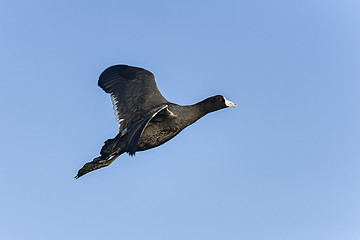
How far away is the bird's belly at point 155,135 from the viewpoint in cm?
1079

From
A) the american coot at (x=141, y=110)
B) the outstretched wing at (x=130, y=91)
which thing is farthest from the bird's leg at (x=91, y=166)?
the outstretched wing at (x=130, y=91)

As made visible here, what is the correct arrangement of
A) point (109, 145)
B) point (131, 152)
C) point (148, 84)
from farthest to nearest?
1. point (148, 84)
2. point (109, 145)
3. point (131, 152)

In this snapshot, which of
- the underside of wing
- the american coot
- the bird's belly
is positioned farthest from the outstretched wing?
the underside of wing

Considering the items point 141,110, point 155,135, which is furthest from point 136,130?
point 141,110

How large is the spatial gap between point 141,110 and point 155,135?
2.45 ft

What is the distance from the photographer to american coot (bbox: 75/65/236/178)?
1079 cm

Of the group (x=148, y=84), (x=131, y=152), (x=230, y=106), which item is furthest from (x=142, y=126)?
(x=230, y=106)

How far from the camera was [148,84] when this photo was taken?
1169 cm

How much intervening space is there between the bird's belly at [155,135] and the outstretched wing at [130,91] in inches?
17.0

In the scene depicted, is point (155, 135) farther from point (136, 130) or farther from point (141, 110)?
point (136, 130)

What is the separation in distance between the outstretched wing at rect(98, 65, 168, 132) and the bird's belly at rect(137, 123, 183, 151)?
0.43 m

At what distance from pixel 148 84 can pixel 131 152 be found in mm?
3190

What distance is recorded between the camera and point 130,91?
11578mm

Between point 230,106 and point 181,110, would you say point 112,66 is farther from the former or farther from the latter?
point 230,106
